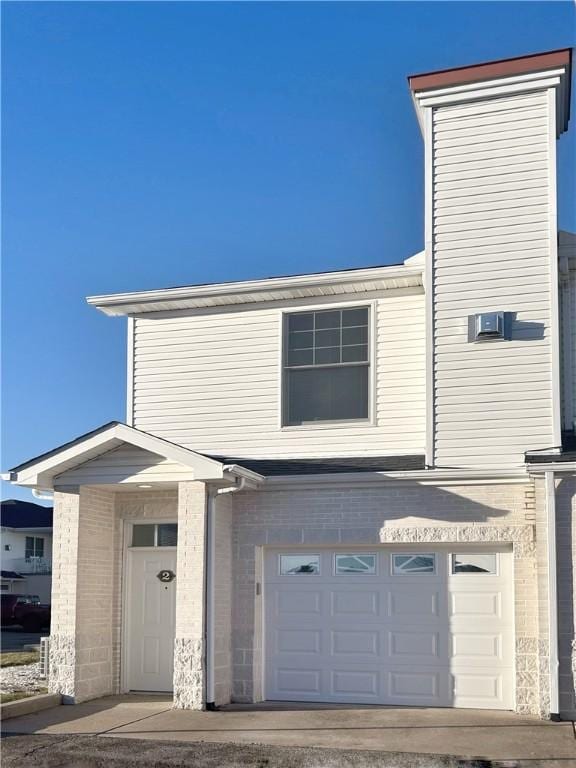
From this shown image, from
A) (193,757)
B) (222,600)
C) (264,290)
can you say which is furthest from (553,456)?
(193,757)

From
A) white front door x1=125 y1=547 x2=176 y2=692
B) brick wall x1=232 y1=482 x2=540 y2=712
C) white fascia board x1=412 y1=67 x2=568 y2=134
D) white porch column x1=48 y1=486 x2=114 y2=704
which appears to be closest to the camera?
brick wall x1=232 y1=482 x2=540 y2=712

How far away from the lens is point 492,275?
12906 mm

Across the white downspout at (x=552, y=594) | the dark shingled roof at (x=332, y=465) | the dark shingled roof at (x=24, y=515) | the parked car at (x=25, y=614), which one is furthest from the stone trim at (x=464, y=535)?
the dark shingled roof at (x=24, y=515)

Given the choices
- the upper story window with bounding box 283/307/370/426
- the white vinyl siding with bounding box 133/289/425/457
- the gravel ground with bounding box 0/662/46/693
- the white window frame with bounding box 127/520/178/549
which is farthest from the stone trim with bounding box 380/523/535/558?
the gravel ground with bounding box 0/662/46/693

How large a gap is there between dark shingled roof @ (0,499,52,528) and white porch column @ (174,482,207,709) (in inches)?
1087

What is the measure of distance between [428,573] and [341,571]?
1189 millimetres

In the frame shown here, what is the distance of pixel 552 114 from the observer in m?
12.9

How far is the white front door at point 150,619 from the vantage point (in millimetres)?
13703

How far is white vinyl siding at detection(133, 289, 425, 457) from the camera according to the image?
13625 millimetres

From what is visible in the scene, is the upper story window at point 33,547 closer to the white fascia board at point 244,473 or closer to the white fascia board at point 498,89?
the white fascia board at point 244,473

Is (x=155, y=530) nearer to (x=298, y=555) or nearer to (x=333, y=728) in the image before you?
(x=298, y=555)

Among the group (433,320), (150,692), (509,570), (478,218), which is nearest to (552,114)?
(478,218)


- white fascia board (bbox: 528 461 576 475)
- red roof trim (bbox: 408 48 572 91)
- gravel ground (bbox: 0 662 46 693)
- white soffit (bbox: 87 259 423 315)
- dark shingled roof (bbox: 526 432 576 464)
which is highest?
red roof trim (bbox: 408 48 572 91)

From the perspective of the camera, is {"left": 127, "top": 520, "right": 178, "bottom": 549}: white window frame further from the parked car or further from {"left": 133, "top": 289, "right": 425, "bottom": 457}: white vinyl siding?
the parked car
